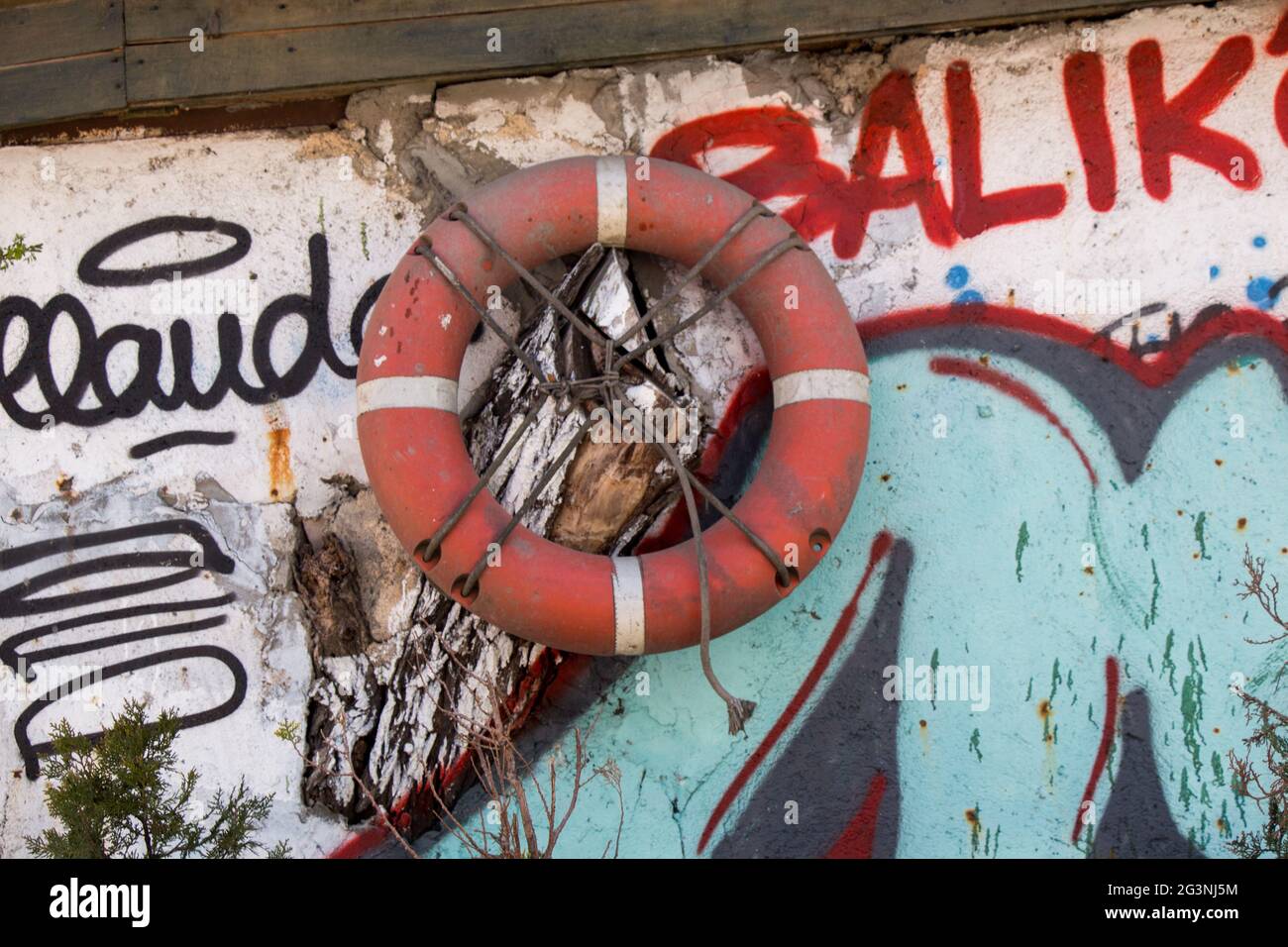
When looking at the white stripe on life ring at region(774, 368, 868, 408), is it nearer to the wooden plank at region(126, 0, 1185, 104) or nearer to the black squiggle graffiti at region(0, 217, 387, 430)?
the wooden plank at region(126, 0, 1185, 104)

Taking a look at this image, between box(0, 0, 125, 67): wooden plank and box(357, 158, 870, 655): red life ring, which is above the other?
box(0, 0, 125, 67): wooden plank

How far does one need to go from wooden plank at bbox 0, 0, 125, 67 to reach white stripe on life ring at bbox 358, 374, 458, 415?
3.47ft

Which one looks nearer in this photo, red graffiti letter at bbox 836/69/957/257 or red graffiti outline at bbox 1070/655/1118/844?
red graffiti outline at bbox 1070/655/1118/844

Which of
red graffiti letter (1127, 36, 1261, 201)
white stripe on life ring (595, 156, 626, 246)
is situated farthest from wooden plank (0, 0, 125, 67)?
red graffiti letter (1127, 36, 1261, 201)

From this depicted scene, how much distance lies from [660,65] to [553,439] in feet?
2.93

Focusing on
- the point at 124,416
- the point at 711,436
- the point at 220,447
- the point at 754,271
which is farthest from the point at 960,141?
the point at 124,416

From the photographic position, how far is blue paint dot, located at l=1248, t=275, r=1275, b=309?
2768 mm

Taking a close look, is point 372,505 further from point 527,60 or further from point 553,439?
point 527,60

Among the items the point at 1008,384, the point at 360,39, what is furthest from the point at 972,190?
the point at 360,39

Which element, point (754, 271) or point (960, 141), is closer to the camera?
point (754, 271)

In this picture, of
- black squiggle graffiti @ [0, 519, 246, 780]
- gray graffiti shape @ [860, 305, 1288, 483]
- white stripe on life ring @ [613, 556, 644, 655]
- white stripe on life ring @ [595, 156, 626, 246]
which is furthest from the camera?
black squiggle graffiti @ [0, 519, 246, 780]

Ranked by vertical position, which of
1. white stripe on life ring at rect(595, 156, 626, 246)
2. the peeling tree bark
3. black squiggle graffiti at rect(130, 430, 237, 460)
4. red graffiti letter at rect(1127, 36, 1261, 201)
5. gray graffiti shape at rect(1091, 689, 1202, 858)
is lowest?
gray graffiti shape at rect(1091, 689, 1202, 858)

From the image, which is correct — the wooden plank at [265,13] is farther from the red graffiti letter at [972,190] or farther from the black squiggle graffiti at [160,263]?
the red graffiti letter at [972,190]

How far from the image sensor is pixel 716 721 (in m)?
2.79
